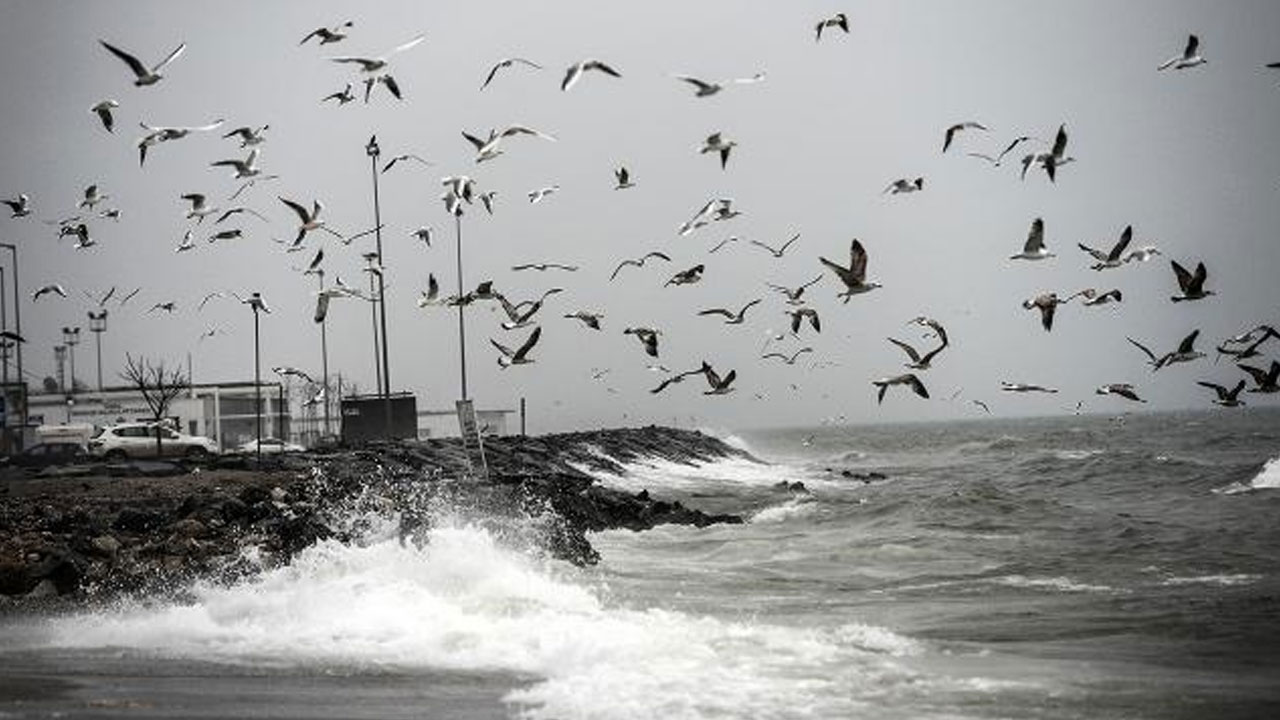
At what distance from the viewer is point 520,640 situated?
12.4 meters

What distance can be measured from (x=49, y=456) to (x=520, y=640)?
33.7 m

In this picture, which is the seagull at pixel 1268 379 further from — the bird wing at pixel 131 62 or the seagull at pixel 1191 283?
the bird wing at pixel 131 62

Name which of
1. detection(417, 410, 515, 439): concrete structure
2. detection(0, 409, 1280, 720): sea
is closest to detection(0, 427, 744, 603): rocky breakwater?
detection(0, 409, 1280, 720): sea

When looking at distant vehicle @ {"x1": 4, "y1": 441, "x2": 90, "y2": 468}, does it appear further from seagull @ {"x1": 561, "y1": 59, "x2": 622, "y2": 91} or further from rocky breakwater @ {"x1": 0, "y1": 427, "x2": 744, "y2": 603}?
seagull @ {"x1": 561, "y1": 59, "x2": 622, "y2": 91}

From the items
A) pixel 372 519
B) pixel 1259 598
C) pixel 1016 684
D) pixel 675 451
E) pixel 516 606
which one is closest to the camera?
pixel 1016 684

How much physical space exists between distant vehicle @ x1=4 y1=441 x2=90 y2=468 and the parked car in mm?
690

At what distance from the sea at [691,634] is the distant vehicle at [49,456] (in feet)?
Result: 68.6

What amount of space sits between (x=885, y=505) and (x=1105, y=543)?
26.0ft

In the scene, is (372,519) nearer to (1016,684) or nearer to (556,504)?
(556,504)

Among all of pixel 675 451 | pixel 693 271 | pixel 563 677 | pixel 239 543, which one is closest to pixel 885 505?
pixel 693 271

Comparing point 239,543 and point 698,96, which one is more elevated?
point 698,96

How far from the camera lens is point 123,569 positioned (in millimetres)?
16031

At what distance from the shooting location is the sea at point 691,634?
9891mm

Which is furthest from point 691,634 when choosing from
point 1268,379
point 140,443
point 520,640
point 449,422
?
point 449,422
